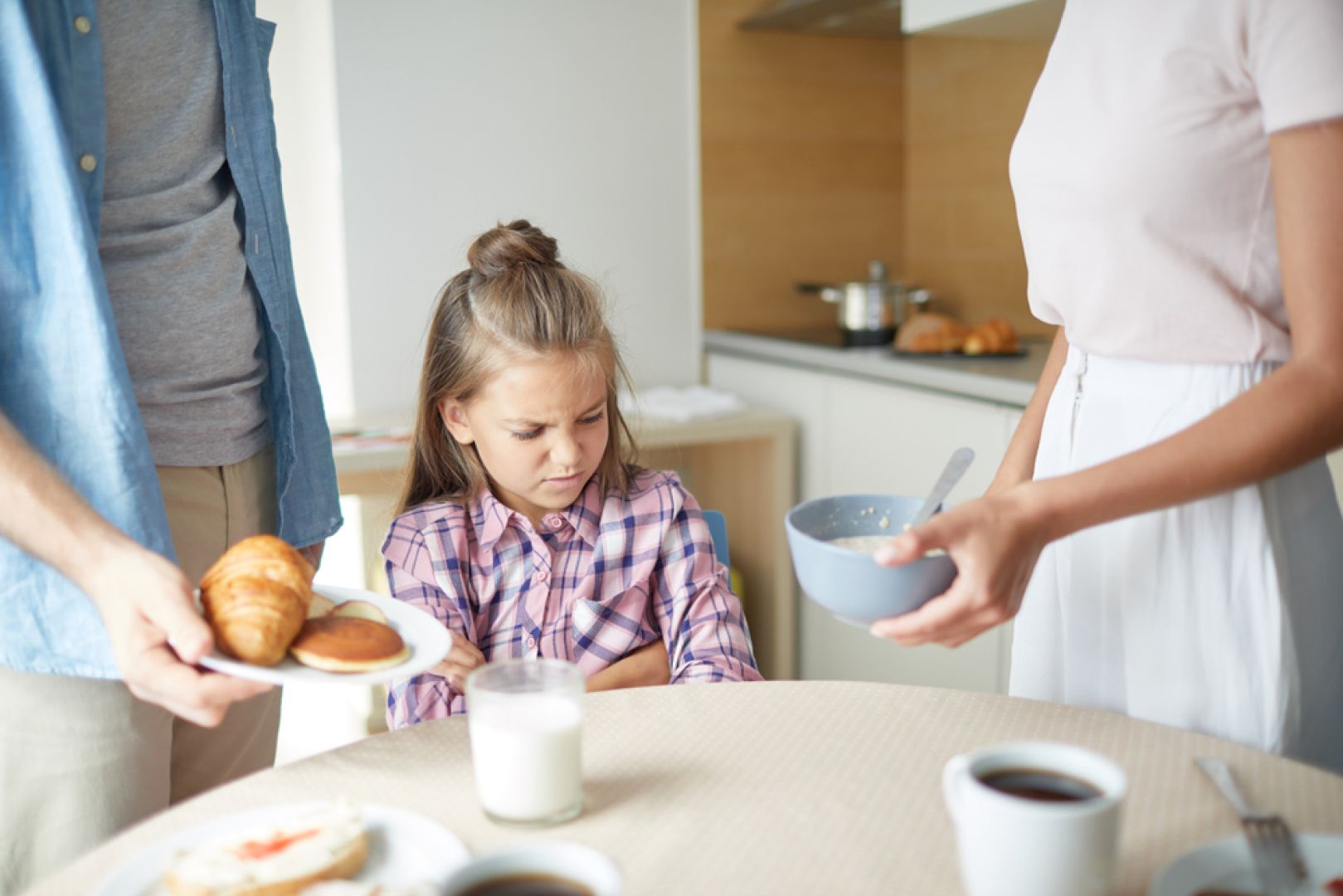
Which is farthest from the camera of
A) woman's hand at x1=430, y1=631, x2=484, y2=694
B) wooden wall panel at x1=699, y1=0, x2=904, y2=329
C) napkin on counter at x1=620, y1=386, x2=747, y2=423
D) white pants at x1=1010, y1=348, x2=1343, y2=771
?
wooden wall panel at x1=699, y1=0, x2=904, y2=329

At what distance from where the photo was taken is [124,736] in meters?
1.07

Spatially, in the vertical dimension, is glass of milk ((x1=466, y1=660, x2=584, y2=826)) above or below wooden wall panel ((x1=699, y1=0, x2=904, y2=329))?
below

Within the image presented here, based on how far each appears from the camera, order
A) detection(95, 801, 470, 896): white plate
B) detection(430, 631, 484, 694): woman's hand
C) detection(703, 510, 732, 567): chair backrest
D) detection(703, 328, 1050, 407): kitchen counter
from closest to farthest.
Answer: detection(95, 801, 470, 896): white plate
detection(430, 631, 484, 694): woman's hand
detection(703, 510, 732, 567): chair backrest
detection(703, 328, 1050, 407): kitchen counter

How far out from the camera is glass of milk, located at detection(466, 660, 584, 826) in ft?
2.55

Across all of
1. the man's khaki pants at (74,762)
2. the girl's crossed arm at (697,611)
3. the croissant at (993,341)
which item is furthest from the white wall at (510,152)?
the man's khaki pants at (74,762)

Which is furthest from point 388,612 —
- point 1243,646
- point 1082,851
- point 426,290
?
point 426,290

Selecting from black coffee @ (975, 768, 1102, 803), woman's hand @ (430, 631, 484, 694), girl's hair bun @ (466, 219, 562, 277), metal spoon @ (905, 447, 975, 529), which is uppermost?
girl's hair bun @ (466, 219, 562, 277)

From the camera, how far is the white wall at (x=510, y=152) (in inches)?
104

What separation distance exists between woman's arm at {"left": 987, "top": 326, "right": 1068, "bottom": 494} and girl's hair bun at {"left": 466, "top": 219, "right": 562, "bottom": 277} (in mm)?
591

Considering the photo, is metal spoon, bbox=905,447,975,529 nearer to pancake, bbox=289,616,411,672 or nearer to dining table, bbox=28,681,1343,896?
dining table, bbox=28,681,1343,896

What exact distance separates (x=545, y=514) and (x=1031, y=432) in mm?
577

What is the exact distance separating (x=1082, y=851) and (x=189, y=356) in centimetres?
90

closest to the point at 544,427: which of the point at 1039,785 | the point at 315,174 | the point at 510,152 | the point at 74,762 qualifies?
the point at 74,762

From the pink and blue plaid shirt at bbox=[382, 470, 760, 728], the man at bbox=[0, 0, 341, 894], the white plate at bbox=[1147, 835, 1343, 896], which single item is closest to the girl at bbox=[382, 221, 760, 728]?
the pink and blue plaid shirt at bbox=[382, 470, 760, 728]
